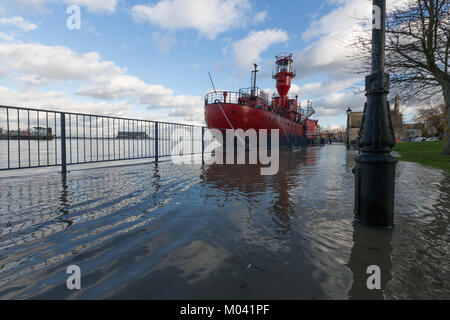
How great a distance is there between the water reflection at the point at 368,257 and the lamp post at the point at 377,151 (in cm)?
22

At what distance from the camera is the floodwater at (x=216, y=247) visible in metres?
1.51

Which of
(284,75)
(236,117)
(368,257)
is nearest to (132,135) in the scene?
(236,117)

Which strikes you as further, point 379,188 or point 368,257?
point 379,188

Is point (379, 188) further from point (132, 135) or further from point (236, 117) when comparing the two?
point (236, 117)

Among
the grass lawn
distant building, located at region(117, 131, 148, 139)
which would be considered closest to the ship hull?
distant building, located at region(117, 131, 148, 139)

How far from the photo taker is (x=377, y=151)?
256 cm

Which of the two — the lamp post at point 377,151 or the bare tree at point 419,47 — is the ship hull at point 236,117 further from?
the lamp post at point 377,151

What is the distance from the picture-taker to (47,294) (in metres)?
1.46

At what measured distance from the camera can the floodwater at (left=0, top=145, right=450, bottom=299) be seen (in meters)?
1.51

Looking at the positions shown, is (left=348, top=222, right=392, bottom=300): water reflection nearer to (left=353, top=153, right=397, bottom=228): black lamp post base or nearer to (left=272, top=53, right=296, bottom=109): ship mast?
(left=353, top=153, right=397, bottom=228): black lamp post base

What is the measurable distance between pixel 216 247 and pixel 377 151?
208cm

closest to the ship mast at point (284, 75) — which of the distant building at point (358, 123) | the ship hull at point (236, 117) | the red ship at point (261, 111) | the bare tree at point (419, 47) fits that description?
the red ship at point (261, 111)
